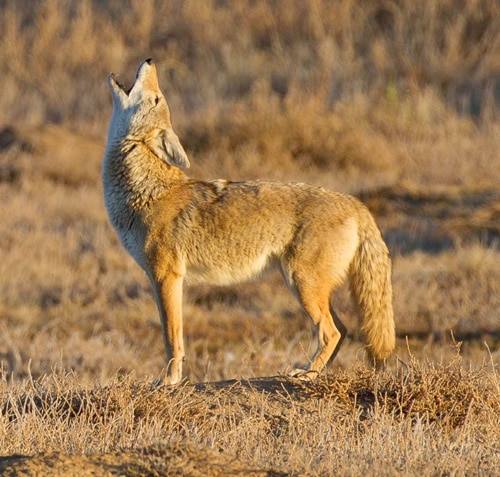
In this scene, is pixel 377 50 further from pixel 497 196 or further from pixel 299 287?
pixel 299 287

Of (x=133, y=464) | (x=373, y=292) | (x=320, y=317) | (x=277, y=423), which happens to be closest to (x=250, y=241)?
(x=320, y=317)

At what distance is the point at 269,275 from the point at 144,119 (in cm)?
141

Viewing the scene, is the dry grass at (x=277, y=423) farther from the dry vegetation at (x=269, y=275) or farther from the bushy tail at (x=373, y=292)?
the bushy tail at (x=373, y=292)

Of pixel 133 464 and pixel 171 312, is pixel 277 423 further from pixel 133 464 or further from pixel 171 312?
pixel 133 464

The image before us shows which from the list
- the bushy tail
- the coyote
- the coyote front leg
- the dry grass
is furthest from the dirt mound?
the bushy tail

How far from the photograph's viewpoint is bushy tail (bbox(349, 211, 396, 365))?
7.08m

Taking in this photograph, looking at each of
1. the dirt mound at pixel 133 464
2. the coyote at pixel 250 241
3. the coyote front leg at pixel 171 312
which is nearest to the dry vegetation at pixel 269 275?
the dirt mound at pixel 133 464

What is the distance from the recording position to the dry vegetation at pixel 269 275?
5238 millimetres

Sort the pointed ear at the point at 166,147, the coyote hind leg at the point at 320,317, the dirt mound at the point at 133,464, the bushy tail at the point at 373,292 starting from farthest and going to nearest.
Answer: the pointed ear at the point at 166,147, the bushy tail at the point at 373,292, the coyote hind leg at the point at 320,317, the dirt mound at the point at 133,464

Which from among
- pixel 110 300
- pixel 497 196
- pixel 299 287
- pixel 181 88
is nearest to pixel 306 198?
pixel 299 287

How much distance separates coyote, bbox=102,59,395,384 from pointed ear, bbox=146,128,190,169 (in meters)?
0.01

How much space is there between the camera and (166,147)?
741 centimetres

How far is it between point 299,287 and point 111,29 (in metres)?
18.2

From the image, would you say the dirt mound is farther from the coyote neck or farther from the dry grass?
the coyote neck
